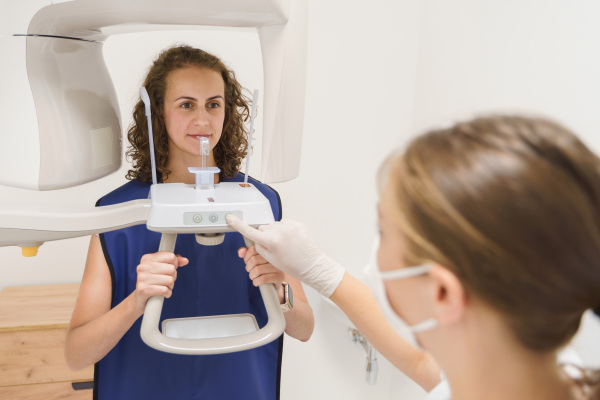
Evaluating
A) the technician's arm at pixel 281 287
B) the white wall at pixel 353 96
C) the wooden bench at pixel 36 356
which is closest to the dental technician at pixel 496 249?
the technician's arm at pixel 281 287

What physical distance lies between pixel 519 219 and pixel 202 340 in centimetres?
55

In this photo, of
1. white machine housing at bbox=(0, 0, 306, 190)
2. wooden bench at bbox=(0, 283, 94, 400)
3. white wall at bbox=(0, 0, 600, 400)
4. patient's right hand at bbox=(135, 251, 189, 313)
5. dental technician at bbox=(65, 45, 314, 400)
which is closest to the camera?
white machine housing at bbox=(0, 0, 306, 190)

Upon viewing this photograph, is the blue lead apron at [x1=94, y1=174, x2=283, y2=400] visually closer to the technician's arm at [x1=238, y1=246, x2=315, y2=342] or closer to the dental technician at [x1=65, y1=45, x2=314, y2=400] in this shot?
the dental technician at [x1=65, y1=45, x2=314, y2=400]

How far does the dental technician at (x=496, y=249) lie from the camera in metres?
0.53

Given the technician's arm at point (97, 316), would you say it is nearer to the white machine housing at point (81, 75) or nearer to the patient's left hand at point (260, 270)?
the patient's left hand at point (260, 270)

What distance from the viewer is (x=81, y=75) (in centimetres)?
88

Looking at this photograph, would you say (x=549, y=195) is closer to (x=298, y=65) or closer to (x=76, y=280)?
(x=298, y=65)

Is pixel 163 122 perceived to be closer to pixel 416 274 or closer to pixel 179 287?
pixel 179 287

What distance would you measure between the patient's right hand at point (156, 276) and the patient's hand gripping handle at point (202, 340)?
2cm

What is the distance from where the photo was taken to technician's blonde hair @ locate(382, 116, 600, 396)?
53 cm

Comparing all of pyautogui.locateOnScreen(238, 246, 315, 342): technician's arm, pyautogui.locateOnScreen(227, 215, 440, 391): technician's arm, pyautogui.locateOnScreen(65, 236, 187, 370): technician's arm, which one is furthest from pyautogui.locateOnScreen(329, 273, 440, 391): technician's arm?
pyautogui.locateOnScreen(65, 236, 187, 370): technician's arm

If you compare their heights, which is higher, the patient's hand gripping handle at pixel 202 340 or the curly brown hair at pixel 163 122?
the curly brown hair at pixel 163 122

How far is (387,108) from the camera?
242 cm

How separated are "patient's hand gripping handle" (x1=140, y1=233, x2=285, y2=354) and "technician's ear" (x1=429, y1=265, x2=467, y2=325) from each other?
354mm
